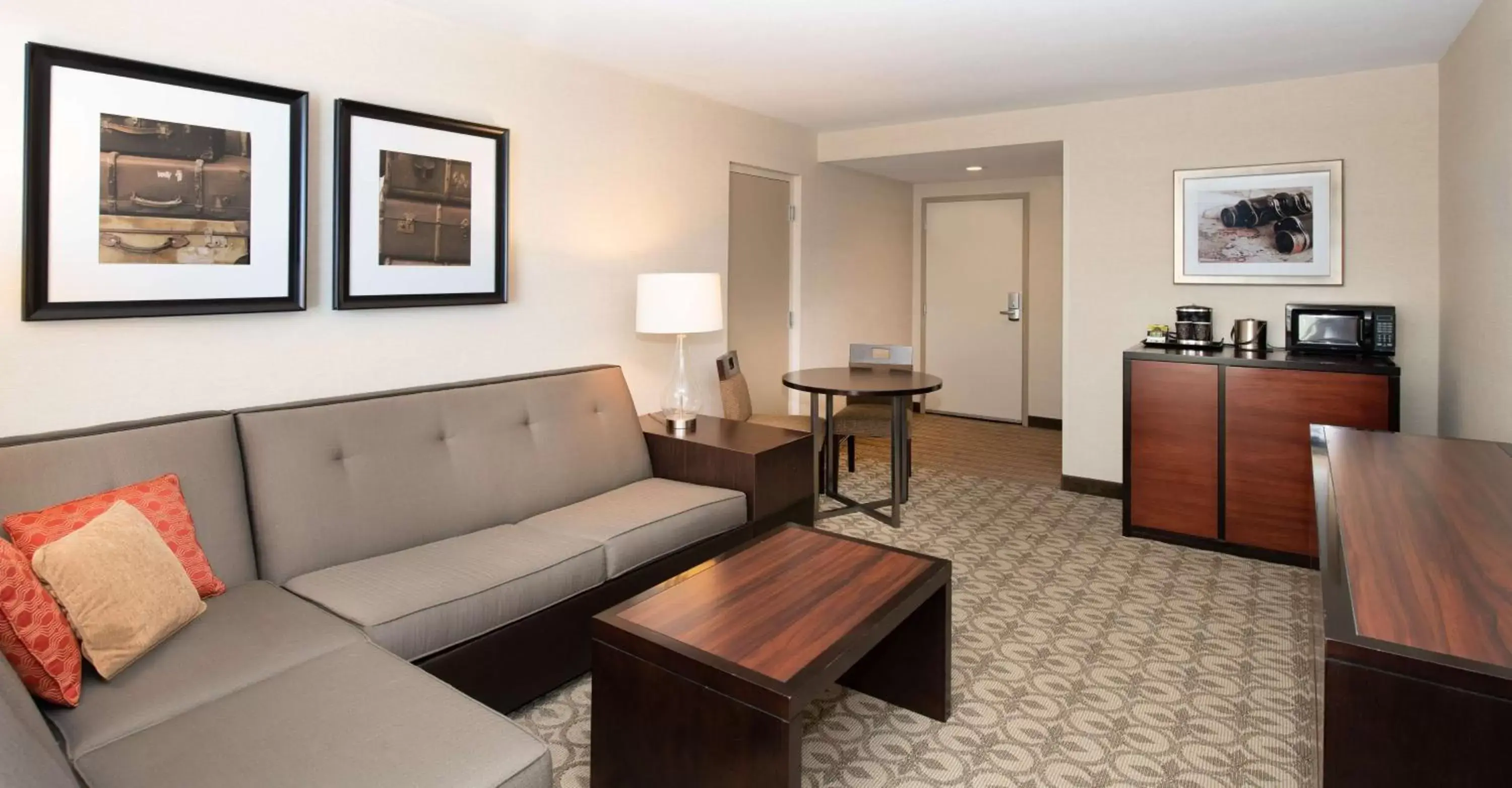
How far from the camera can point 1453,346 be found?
3.55 metres

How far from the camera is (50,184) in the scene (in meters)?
2.21

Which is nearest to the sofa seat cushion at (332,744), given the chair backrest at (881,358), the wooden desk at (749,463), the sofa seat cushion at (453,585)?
the sofa seat cushion at (453,585)

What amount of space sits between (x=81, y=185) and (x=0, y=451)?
2.53 feet

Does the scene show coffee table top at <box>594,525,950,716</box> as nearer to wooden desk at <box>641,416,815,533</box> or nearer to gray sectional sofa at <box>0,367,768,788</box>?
gray sectional sofa at <box>0,367,768,788</box>

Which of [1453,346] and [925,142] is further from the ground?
[925,142]

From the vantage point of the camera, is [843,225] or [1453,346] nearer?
[1453,346]

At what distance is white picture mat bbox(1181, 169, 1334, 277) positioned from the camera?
409cm

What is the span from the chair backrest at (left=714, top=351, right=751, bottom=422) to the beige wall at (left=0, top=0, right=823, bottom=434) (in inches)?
10.3

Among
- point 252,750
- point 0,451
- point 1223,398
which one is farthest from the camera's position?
point 1223,398

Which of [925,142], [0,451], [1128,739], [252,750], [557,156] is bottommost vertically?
[1128,739]

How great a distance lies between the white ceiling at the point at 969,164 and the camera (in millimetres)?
5250

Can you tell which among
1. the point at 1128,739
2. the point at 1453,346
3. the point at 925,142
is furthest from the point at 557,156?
the point at 1453,346

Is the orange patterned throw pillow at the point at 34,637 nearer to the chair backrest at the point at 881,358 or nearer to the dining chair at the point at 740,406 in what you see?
the dining chair at the point at 740,406

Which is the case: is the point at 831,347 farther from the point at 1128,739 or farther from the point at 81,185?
the point at 81,185
